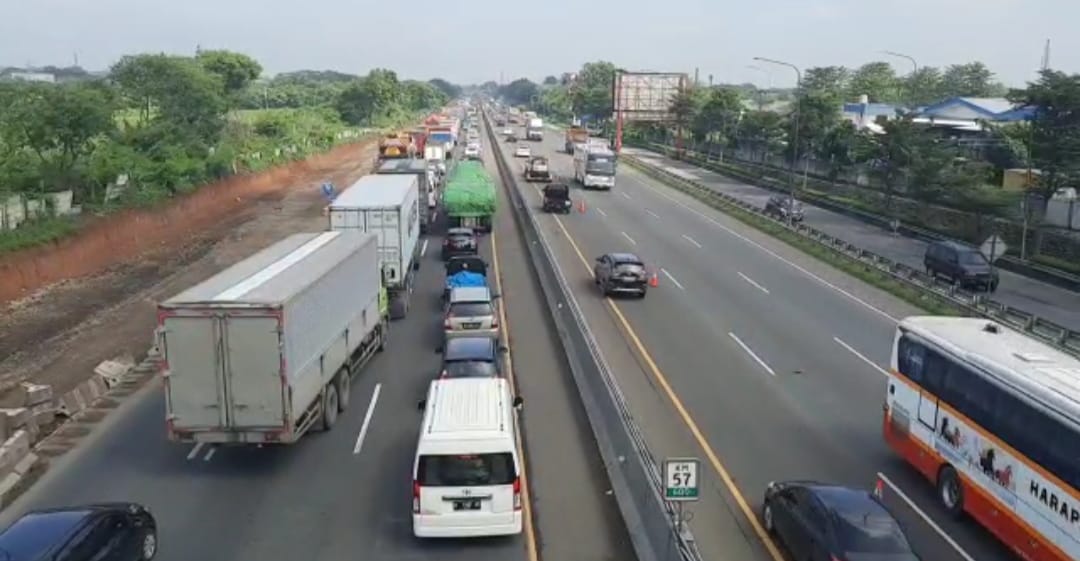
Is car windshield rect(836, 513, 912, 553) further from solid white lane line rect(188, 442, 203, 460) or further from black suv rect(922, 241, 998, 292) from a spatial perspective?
black suv rect(922, 241, 998, 292)

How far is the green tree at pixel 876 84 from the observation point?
421 ft

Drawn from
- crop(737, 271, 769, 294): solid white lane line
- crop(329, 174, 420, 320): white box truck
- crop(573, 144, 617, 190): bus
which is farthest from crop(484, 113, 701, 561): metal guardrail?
crop(573, 144, 617, 190): bus

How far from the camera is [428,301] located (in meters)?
32.1

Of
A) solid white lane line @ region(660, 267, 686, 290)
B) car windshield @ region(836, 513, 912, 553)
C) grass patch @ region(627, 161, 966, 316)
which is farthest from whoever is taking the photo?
solid white lane line @ region(660, 267, 686, 290)

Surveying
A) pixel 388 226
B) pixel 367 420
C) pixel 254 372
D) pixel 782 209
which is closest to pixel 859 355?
pixel 367 420

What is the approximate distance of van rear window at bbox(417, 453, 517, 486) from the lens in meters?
13.7

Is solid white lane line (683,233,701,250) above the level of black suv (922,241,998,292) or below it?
below

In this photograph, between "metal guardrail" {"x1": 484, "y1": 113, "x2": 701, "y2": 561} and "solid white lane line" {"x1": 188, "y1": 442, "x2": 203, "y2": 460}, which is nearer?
"metal guardrail" {"x1": 484, "y1": 113, "x2": 701, "y2": 561}

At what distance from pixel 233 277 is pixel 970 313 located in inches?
840

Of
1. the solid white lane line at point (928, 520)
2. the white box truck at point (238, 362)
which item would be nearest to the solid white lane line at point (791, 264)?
the solid white lane line at point (928, 520)

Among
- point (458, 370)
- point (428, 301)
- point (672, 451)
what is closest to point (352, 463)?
point (458, 370)

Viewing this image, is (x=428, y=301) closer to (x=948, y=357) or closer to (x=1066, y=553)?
(x=948, y=357)

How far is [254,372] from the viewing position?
52.6 ft

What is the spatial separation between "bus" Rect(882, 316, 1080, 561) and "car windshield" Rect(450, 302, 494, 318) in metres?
10.6
